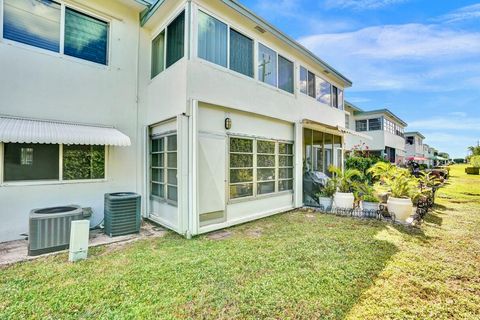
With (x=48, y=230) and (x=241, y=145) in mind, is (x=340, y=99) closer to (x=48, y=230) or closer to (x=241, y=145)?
(x=241, y=145)

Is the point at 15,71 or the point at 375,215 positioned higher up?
the point at 15,71

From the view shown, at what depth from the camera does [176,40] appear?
927 cm

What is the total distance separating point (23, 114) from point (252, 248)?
28.7ft

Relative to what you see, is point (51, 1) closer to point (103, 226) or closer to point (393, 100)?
point (103, 226)

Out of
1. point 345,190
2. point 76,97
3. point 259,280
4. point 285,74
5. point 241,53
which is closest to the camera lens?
point 259,280

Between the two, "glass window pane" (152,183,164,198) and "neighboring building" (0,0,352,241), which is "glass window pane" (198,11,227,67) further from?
"glass window pane" (152,183,164,198)

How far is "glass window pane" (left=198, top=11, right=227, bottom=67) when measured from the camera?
8859 millimetres

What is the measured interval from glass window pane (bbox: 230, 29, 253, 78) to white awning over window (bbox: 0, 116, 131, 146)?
223 inches

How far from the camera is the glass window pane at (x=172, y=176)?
904cm

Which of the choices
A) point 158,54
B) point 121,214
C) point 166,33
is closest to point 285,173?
point 121,214

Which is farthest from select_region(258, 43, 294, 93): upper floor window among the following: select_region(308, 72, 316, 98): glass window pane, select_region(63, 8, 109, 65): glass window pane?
select_region(63, 8, 109, 65): glass window pane

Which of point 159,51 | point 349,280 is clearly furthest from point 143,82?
point 349,280

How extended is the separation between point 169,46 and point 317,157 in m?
11.7

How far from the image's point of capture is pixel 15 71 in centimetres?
766
